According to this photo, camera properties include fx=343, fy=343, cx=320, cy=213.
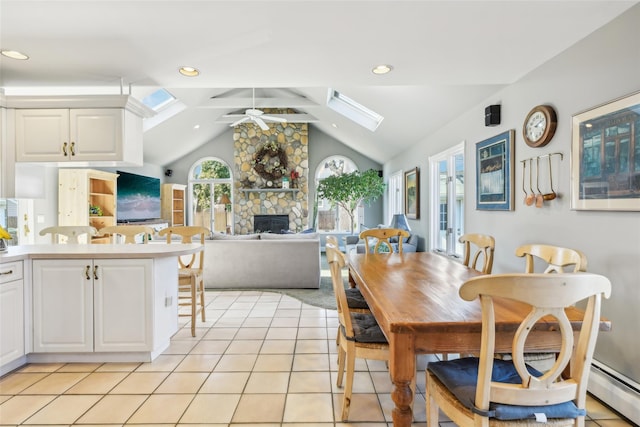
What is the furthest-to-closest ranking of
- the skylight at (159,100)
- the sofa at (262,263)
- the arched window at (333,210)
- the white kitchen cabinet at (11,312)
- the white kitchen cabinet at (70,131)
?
the arched window at (333,210) → the skylight at (159,100) → the sofa at (262,263) → the white kitchen cabinet at (70,131) → the white kitchen cabinet at (11,312)

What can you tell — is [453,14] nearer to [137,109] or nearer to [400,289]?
[400,289]

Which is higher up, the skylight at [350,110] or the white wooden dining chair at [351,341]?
the skylight at [350,110]

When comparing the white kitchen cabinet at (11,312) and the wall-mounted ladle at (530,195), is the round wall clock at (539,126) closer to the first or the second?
the wall-mounted ladle at (530,195)

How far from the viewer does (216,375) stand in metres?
2.43

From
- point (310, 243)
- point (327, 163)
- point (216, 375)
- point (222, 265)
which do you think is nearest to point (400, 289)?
point (216, 375)

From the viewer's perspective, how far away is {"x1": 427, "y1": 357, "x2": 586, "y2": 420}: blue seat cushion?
3.91 feet

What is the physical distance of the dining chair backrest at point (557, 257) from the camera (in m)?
1.61

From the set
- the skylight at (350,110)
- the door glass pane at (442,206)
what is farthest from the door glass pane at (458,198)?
the skylight at (350,110)

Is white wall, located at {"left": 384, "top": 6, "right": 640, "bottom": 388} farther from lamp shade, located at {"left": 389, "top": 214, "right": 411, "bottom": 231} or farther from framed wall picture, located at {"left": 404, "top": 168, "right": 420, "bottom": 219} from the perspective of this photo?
lamp shade, located at {"left": 389, "top": 214, "right": 411, "bottom": 231}

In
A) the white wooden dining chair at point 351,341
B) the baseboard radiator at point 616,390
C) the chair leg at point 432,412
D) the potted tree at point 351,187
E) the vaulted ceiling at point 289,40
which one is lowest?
the baseboard radiator at point 616,390

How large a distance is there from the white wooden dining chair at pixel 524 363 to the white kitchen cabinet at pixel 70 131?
9.80ft

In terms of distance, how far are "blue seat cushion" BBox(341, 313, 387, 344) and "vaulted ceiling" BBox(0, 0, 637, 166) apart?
181 cm

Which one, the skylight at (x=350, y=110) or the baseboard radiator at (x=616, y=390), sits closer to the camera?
the baseboard radiator at (x=616, y=390)

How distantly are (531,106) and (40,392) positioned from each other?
4088 millimetres
